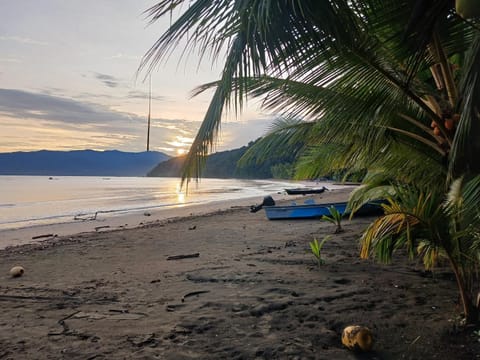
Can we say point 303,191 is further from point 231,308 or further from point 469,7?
point 469,7

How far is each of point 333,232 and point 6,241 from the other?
9800 mm

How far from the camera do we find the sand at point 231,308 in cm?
308

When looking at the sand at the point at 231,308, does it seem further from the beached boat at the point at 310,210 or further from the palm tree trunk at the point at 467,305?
the beached boat at the point at 310,210

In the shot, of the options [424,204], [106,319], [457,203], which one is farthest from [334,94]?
[106,319]

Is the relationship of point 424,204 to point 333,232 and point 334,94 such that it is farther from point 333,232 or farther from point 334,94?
point 333,232

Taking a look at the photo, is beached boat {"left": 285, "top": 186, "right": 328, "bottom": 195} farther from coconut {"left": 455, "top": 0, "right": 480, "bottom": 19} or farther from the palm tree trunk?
coconut {"left": 455, "top": 0, "right": 480, "bottom": 19}

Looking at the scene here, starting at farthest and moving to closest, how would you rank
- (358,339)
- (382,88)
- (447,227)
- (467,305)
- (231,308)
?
(231,308), (382,88), (467,305), (447,227), (358,339)

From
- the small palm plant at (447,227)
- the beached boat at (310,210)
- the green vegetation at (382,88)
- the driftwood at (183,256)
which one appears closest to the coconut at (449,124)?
the green vegetation at (382,88)

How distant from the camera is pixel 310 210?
12.7m

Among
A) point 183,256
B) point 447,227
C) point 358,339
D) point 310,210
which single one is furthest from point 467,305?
point 310,210

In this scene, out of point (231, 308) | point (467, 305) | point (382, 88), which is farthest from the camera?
point (231, 308)

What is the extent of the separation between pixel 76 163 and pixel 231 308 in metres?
179

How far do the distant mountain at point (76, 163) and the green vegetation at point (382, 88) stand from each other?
15126cm

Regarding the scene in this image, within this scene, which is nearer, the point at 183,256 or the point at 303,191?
the point at 183,256
